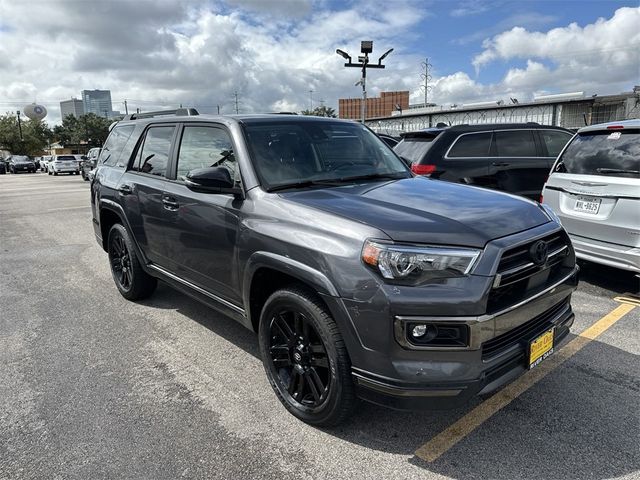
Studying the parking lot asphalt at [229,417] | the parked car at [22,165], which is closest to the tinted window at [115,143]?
the parking lot asphalt at [229,417]

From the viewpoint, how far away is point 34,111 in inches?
2739

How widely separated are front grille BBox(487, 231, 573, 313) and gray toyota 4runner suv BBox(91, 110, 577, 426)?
1cm

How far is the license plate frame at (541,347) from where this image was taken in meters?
2.61

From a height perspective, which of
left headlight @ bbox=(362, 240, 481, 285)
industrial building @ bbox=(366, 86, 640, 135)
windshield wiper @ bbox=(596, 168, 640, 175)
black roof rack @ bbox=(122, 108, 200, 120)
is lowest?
left headlight @ bbox=(362, 240, 481, 285)

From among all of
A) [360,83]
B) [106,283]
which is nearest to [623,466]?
[106,283]

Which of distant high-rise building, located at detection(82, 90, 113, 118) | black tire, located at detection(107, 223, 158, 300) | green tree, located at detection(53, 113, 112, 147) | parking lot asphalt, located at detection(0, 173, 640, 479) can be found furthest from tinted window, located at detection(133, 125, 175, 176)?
distant high-rise building, located at detection(82, 90, 113, 118)

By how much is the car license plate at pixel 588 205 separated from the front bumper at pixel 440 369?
10.3ft

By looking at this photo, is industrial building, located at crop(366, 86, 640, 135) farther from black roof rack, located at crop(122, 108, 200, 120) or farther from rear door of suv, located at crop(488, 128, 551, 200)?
black roof rack, located at crop(122, 108, 200, 120)

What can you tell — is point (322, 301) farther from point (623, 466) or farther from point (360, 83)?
point (360, 83)

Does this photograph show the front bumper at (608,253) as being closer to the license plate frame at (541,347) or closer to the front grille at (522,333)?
the front grille at (522,333)

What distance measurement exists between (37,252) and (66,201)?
9.01 m

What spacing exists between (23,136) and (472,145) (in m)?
77.6

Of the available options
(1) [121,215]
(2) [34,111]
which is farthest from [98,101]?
(1) [121,215]

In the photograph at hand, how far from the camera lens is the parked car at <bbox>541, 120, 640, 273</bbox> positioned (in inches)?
183
